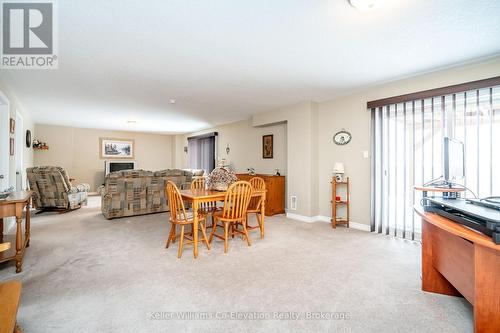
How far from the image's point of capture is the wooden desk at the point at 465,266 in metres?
1.35

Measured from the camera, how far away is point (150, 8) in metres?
1.88

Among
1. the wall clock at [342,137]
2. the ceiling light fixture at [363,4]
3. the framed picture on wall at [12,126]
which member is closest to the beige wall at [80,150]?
the framed picture on wall at [12,126]

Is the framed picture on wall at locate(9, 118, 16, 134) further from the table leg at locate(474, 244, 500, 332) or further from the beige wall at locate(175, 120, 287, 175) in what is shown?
the table leg at locate(474, 244, 500, 332)

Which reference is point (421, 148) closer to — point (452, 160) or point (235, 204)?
point (452, 160)

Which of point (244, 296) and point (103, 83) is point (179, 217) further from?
point (103, 83)

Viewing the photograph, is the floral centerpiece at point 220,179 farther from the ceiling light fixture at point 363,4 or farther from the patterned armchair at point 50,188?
the patterned armchair at point 50,188

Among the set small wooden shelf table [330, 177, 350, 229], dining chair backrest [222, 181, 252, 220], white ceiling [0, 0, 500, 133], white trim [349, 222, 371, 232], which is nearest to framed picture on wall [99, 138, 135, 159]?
white ceiling [0, 0, 500, 133]

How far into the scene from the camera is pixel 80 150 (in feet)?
26.6

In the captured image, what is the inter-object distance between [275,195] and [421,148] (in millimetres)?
2712

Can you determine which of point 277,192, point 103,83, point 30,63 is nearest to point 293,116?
point 277,192

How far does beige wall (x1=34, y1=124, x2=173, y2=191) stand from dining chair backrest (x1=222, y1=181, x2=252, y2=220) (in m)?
7.23

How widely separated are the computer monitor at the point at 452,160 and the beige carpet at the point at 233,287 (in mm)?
1015

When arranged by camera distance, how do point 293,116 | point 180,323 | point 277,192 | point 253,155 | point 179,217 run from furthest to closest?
point 253,155
point 277,192
point 293,116
point 179,217
point 180,323

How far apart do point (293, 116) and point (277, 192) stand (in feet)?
5.34
